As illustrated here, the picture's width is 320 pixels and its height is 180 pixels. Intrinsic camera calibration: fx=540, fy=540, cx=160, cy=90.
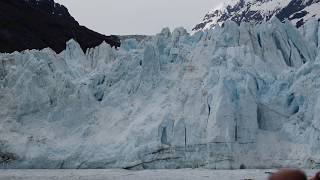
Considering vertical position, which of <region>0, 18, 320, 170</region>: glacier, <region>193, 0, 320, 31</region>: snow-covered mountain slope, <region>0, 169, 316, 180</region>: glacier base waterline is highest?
<region>193, 0, 320, 31</region>: snow-covered mountain slope

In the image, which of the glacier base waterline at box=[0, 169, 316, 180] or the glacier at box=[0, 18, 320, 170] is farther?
the glacier at box=[0, 18, 320, 170]

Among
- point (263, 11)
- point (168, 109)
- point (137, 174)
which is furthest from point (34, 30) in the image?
point (263, 11)

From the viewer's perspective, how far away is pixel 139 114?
19359mm

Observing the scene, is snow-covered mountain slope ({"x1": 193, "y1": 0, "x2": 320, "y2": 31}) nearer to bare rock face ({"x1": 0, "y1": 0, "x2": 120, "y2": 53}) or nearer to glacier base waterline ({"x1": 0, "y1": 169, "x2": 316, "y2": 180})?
bare rock face ({"x1": 0, "y1": 0, "x2": 120, "y2": 53})

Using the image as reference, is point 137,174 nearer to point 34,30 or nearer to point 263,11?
point 34,30

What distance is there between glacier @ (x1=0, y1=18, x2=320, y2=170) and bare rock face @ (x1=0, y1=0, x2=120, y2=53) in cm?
3031

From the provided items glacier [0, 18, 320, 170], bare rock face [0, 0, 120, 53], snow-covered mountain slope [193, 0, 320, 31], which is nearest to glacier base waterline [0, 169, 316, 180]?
glacier [0, 18, 320, 170]

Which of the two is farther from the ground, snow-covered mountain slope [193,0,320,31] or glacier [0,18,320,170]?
snow-covered mountain slope [193,0,320,31]

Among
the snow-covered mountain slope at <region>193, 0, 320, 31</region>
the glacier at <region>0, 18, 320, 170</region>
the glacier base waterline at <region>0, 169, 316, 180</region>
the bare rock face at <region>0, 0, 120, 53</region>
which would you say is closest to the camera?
the glacier base waterline at <region>0, 169, 316, 180</region>

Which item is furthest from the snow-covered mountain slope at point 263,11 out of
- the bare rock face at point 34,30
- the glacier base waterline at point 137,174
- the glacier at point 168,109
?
the glacier base waterline at point 137,174

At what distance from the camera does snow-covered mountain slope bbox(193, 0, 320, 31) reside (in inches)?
3388

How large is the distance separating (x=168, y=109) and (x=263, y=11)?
8808 centimetres

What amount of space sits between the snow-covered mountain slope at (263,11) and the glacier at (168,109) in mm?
56823

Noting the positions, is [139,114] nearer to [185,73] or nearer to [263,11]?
[185,73]
